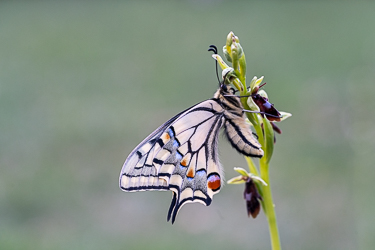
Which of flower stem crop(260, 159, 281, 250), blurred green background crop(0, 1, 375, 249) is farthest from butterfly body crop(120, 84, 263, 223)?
blurred green background crop(0, 1, 375, 249)

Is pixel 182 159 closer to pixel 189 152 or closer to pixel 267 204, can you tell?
pixel 189 152

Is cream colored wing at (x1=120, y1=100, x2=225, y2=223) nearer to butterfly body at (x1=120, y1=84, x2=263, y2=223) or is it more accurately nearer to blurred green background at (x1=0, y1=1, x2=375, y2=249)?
butterfly body at (x1=120, y1=84, x2=263, y2=223)

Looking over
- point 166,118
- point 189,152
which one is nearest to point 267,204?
point 189,152

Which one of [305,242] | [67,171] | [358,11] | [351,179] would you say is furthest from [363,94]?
[358,11]

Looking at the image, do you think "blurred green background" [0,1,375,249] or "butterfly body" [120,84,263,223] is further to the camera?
"blurred green background" [0,1,375,249]

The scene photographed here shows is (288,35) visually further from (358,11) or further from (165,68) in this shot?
(165,68)
